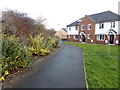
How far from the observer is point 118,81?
4.46m

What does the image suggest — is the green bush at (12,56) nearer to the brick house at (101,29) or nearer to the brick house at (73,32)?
the brick house at (101,29)

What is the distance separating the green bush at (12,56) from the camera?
15.3 ft

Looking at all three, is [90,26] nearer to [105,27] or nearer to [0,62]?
[105,27]

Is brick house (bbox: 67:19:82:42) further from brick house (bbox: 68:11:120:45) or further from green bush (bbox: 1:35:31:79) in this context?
green bush (bbox: 1:35:31:79)

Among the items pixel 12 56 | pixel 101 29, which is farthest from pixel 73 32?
pixel 12 56

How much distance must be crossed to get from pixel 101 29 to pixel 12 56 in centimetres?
2285

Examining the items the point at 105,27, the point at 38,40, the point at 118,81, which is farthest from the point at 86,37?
the point at 118,81

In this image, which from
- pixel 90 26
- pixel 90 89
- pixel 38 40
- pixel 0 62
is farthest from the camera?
pixel 90 26

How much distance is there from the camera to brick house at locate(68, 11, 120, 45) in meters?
20.7

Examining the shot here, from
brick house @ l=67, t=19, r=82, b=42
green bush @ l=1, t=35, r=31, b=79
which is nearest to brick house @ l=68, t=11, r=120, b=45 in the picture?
brick house @ l=67, t=19, r=82, b=42

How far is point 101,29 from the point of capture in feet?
76.6

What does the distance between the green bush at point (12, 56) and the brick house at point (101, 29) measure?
1762 cm

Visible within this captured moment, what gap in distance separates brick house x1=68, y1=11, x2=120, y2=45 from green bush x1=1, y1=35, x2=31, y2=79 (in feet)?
57.8

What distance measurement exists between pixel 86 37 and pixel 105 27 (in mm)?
5884
